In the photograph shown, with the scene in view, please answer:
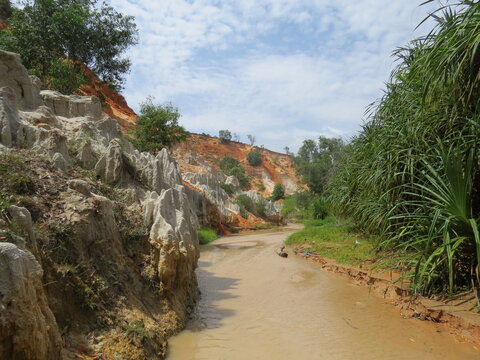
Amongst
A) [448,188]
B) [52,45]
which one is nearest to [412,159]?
[448,188]

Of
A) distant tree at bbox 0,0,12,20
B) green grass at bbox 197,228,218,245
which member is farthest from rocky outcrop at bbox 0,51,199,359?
distant tree at bbox 0,0,12,20

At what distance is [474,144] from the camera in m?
4.68

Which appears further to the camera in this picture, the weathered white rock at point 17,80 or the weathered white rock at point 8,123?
the weathered white rock at point 17,80

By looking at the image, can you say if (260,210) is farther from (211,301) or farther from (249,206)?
(211,301)

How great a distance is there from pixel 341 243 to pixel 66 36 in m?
20.0

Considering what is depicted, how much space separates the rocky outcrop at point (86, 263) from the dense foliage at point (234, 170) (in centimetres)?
4141

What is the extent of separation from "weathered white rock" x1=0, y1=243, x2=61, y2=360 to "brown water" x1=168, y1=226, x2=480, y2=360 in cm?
213

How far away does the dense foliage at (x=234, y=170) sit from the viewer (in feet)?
161

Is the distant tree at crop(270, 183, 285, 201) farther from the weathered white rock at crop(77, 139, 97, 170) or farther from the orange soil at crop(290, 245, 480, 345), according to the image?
the weathered white rock at crop(77, 139, 97, 170)

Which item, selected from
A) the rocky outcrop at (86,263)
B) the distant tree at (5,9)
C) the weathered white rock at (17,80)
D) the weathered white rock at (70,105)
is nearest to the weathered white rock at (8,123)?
the rocky outcrop at (86,263)

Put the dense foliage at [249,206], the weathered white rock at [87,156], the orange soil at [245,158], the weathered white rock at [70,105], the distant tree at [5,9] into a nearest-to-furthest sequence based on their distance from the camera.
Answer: the weathered white rock at [87,156] < the weathered white rock at [70,105] < the distant tree at [5,9] < the dense foliage at [249,206] < the orange soil at [245,158]

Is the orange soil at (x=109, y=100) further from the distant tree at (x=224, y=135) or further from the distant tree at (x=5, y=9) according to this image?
the distant tree at (x=224, y=135)

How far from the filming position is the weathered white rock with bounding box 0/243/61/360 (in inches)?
89.6

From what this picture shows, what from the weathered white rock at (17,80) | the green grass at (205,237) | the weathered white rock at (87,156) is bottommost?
the green grass at (205,237)
